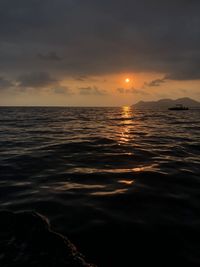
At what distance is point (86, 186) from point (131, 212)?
247 centimetres

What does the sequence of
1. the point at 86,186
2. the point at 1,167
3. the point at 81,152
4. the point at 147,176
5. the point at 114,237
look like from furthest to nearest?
the point at 81,152
the point at 1,167
the point at 147,176
the point at 86,186
the point at 114,237

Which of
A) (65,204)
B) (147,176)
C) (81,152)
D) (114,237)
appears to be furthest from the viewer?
(81,152)

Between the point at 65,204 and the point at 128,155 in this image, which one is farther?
the point at 128,155

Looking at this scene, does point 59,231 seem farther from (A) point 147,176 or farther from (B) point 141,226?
(A) point 147,176

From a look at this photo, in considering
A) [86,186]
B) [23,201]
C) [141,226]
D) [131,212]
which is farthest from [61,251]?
[86,186]

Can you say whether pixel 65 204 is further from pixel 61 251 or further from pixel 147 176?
pixel 147 176

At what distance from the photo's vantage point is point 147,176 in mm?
9719

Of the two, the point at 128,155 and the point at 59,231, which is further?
the point at 128,155

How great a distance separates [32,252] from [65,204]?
8.33ft

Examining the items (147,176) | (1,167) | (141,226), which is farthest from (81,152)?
(141,226)

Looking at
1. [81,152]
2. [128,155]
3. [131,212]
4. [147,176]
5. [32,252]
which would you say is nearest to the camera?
[32,252]

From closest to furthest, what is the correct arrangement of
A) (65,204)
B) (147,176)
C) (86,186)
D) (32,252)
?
(32,252) < (65,204) < (86,186) < (147,176)

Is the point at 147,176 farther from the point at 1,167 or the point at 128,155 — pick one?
the point at 1,167

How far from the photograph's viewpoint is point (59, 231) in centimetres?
536
